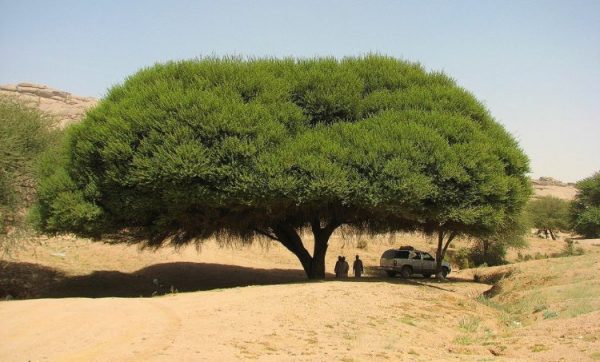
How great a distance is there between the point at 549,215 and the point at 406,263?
48.4 metres

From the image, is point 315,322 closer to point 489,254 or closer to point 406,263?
point 406,263

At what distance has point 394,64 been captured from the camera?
2370 cm

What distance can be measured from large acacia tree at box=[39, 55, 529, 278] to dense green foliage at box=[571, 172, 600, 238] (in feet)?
141

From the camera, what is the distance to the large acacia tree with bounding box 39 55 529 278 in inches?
769

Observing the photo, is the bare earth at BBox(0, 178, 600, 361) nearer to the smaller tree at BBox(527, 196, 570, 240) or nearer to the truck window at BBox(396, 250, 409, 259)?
the truck window at BBox(396, 250, 409, 259)

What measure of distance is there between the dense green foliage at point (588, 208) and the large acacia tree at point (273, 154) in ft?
141

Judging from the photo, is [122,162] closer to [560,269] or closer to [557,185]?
[560,269]

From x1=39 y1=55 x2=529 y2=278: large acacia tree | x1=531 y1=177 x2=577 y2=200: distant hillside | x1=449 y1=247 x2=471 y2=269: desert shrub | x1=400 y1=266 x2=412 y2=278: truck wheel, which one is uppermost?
x1=531 y1=177 x2=577 y2=200: distant hillside

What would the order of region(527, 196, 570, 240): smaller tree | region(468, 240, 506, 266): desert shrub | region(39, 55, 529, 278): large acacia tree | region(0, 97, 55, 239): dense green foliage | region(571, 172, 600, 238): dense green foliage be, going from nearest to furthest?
region(39, 55, 529, 278): large acacia tree, region(0, 97, 55, 239): dense green foliage, region(468, 240, 506, 266): desert shrub, region(571, 172, 600, 238): dense green foliage, region(527, 196, 570, 240): smaller tree

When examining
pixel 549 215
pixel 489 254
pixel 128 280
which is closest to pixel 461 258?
pixel 489 254

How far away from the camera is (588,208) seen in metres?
61.8

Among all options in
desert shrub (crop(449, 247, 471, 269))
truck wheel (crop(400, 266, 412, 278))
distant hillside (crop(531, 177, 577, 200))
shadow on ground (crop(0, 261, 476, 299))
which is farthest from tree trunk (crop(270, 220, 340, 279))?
distant hillside (crop(531, 177, 577, 200))

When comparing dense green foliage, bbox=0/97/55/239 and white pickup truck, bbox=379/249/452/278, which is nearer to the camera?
dense green foliage, bbox=0/97/55/239

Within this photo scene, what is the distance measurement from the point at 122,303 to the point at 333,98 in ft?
36.8
